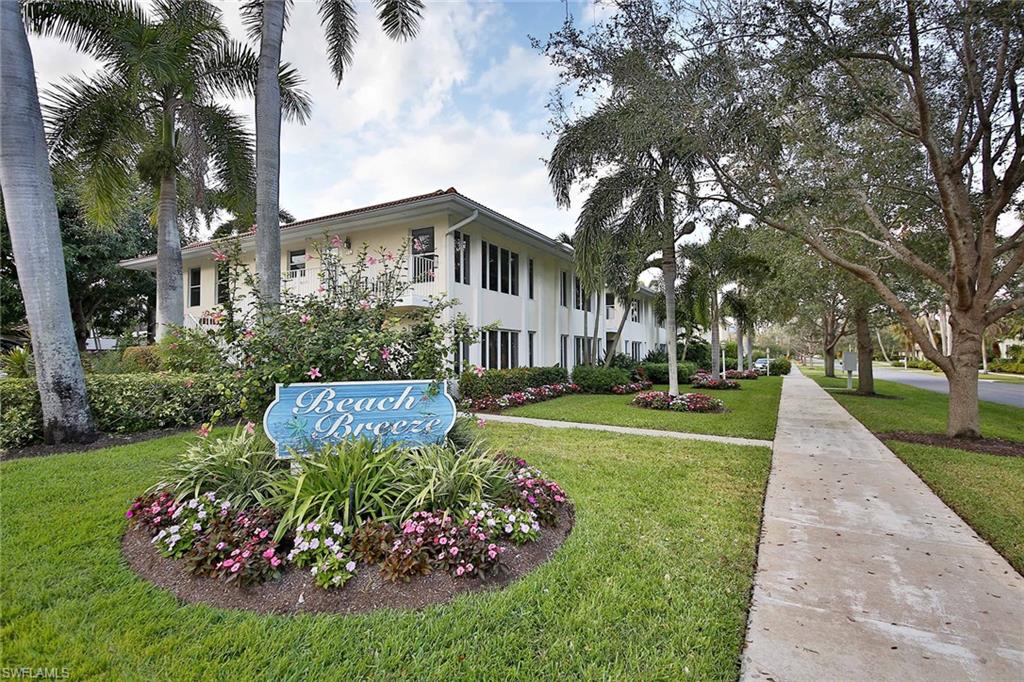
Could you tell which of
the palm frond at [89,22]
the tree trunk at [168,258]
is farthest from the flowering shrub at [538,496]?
the tree trunk at [168,258]

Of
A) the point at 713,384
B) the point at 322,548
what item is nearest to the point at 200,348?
the point at 322,548

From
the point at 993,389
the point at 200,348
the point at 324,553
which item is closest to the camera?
the point at 324,553

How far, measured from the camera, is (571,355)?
65.7ft

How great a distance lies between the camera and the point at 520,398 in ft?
44.1

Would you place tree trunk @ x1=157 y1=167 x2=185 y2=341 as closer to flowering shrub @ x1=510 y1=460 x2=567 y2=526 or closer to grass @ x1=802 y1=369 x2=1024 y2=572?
flowering shrub @ x1=510 y1=460 x2=567 y2=526

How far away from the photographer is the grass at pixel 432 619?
236 centimetres

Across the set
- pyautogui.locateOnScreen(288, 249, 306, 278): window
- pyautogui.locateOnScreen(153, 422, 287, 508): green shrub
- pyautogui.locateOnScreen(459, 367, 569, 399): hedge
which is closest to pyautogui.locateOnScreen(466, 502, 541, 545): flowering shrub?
pyautogui.locateOnScreen(153, 422, 287, 508): green shrub

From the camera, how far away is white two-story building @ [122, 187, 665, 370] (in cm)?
1244

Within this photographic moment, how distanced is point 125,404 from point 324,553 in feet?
23.6

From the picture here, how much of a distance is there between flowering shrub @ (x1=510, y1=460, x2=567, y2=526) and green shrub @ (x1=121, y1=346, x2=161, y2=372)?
12.2m

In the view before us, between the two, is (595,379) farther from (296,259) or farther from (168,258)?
(168,258)

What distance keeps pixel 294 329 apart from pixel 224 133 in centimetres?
1116

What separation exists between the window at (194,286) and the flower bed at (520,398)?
14009 mm

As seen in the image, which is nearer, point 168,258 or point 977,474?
point 977,474
